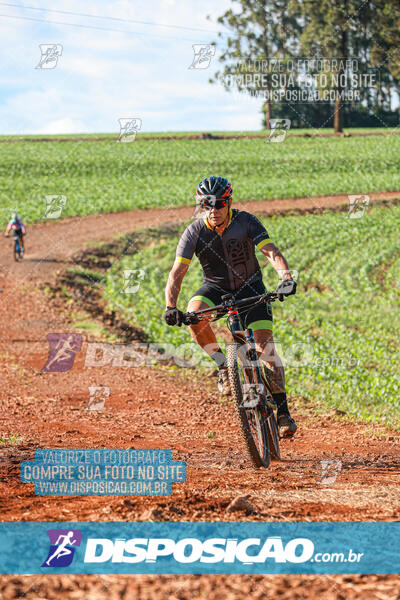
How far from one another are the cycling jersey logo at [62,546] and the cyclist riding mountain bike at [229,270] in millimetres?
2584

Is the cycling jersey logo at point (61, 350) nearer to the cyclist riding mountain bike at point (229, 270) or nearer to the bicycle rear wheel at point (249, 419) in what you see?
the cyclist riding mountain bike at point (229, 270)

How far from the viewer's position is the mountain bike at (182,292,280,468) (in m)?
5.82

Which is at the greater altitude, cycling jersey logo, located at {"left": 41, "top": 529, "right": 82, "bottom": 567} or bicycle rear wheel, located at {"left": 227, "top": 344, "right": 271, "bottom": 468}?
bicycle rear wheel, located at {"left": 227, "top": 344, "right": 271, "bottom": 468}

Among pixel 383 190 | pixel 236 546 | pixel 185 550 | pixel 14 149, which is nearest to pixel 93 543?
pixel 185 550

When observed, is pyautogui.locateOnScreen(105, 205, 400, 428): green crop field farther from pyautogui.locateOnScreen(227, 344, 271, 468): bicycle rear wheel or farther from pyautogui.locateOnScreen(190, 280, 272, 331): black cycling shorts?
pyautogui.locateOnScreen(190, 280, 272, 331): black cycling shorts

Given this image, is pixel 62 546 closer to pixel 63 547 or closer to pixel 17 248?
pixel 63 547

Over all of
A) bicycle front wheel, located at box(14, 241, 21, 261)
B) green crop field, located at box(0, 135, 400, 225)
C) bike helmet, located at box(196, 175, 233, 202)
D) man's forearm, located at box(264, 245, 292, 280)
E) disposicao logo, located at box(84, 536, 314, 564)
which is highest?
green crop field, located at box(0, 135, 400, 225)

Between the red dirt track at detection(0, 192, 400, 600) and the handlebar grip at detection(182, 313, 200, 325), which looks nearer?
the red dirt track at detection(0, 192, 400, 600)

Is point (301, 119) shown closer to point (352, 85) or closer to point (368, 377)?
point (352, 85)

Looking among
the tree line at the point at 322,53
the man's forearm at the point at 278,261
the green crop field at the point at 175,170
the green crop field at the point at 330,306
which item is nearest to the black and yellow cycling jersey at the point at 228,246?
the man's forearm at the point at 278,261

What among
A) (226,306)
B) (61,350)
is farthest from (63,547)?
(61,350)

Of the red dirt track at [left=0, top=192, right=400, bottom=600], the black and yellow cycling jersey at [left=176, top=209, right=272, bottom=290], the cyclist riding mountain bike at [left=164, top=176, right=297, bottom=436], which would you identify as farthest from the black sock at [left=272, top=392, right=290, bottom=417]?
the black and yellow cycling jersey at [left=176, top=209, right=272, bottom=290]

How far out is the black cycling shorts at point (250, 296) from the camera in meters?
6.32

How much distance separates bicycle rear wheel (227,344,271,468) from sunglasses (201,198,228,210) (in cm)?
143
